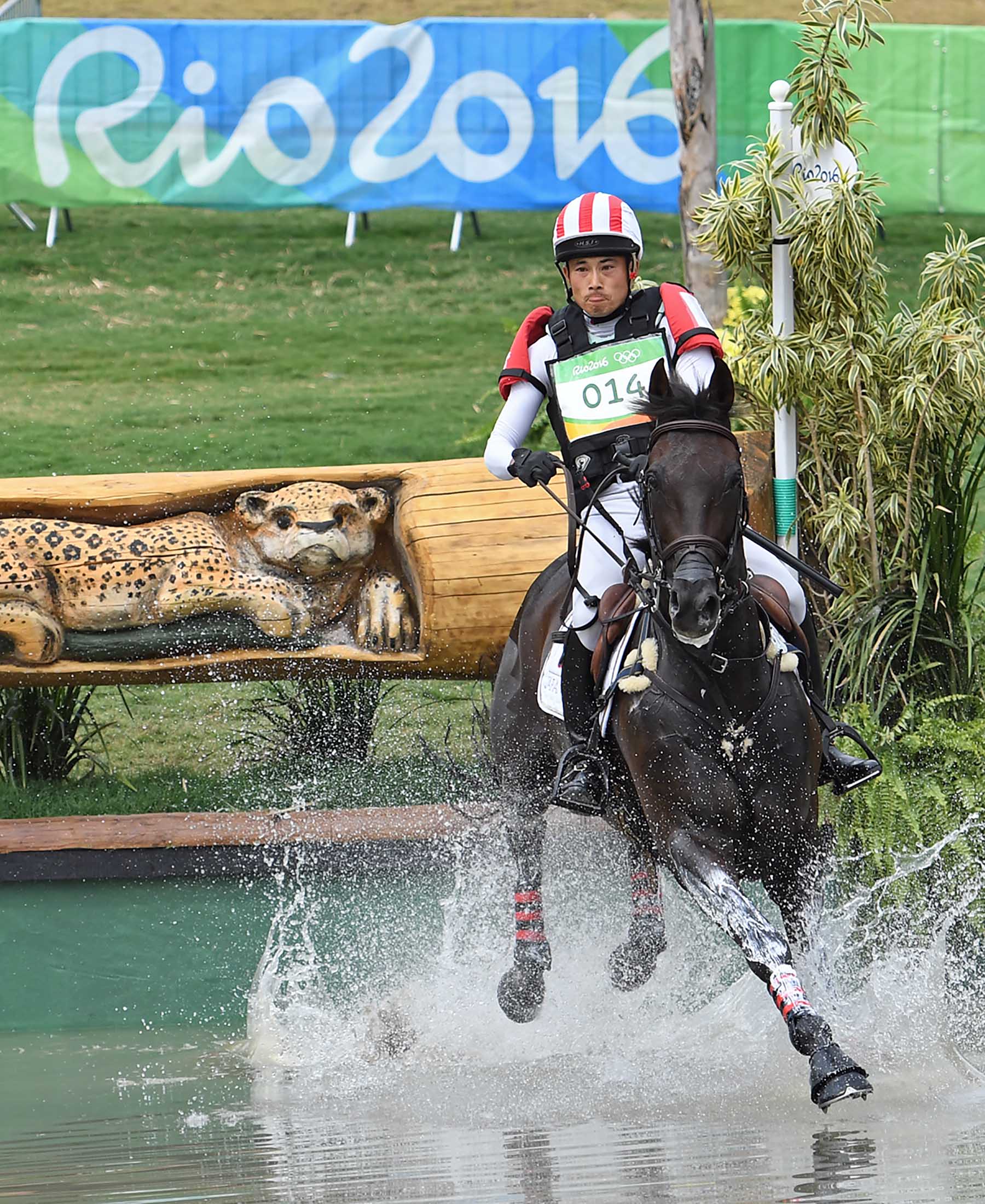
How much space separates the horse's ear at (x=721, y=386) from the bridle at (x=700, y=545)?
0.07m

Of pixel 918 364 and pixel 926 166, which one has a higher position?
pixel 926 166

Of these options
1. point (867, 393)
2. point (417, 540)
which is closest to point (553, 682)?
point (417, 540)

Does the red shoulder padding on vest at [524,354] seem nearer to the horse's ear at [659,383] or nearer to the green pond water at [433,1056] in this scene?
the horse's ear at [659,383]

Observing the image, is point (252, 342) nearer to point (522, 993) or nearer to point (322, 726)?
point (322, 726)

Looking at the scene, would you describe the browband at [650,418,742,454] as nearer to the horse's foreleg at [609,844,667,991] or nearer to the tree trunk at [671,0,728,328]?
the horse's foreleg at [609,844,667,991]

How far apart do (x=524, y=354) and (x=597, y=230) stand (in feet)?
1.70

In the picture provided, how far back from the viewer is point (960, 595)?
7.03 meters

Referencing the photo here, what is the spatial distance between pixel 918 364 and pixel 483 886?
2511 millimetres

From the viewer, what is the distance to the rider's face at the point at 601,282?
19.0 feet

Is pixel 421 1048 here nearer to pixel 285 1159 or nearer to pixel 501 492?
pixel 285 1159

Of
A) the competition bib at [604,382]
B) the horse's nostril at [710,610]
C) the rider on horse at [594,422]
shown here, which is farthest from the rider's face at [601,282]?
the horse's nostril at [710,610]

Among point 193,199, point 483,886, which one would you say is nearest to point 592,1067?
point 483,886

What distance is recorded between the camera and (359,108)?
45.5 feet

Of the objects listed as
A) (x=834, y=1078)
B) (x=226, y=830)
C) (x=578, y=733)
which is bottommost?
(x=834, y=1078)
